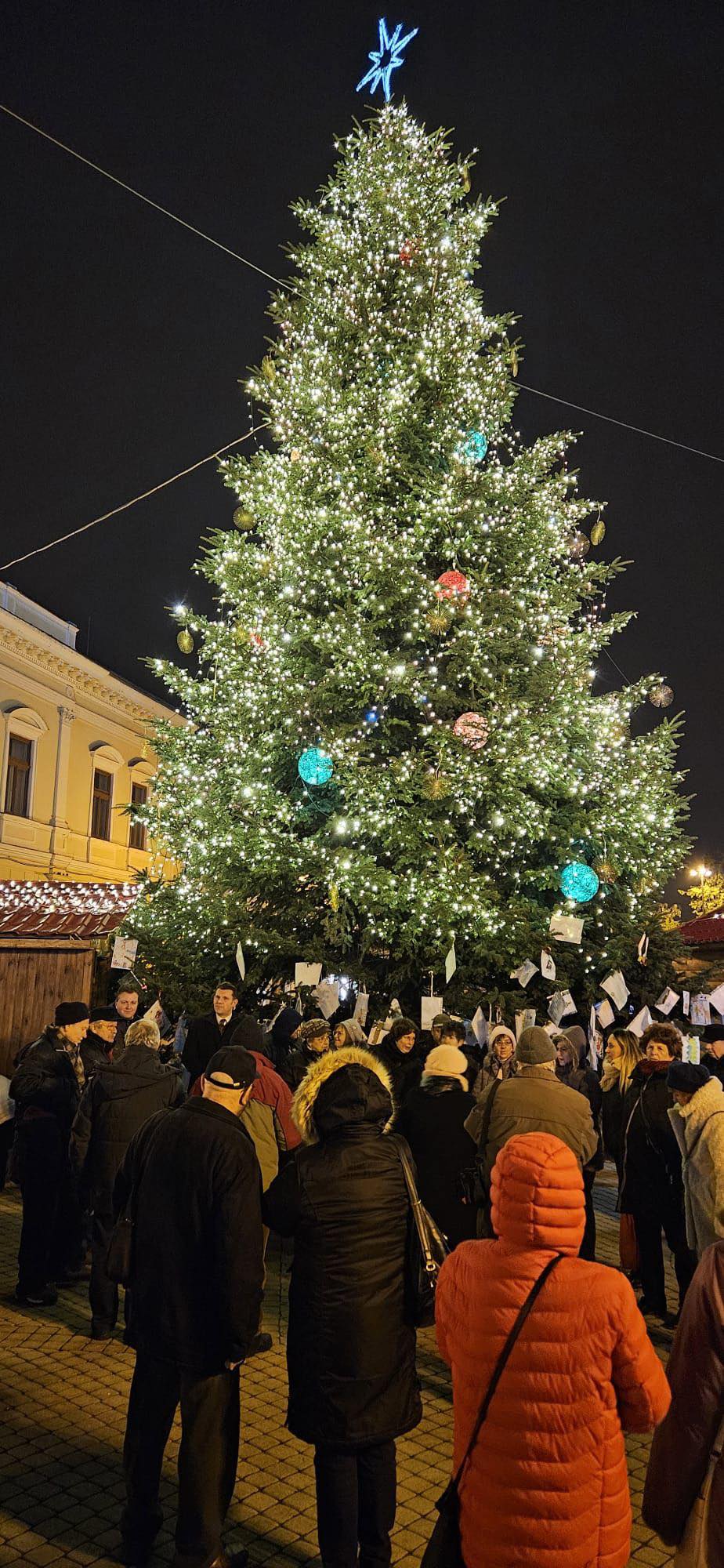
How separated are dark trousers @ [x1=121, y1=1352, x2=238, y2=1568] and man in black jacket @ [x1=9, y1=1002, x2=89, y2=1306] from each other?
3.31 m

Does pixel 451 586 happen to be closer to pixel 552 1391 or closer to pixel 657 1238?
pixel 657 1238

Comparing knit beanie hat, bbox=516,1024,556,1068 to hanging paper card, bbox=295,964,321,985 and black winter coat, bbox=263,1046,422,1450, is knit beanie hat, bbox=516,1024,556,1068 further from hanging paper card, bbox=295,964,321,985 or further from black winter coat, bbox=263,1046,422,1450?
hanging paper card, bbox=295,964,321,985

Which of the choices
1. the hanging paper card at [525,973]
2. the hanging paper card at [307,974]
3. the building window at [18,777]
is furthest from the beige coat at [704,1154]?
the building window at [18,777]

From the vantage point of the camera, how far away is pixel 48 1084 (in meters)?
7.39

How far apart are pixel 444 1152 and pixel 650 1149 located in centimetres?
176

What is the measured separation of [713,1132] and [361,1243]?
261 centimetres

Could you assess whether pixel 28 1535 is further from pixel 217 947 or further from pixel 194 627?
pixel 194 627

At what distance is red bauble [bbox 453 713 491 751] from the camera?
1286cm

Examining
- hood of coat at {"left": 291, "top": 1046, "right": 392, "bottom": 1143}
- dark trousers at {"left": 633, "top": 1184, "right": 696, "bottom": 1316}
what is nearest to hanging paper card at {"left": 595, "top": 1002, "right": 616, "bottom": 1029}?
dark trousers at {"left": 633, "top": 1184, "right": 696, "bottom": 1316}

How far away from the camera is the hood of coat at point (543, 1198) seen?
8.70ft

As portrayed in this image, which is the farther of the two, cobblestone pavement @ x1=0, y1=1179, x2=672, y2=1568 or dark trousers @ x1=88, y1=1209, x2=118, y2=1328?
dark trousers @ x1=88, y1=1209, x2=118, y2=1328

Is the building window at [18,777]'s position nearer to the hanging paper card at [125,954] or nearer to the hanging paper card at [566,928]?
the hanging paper card at [125,954]

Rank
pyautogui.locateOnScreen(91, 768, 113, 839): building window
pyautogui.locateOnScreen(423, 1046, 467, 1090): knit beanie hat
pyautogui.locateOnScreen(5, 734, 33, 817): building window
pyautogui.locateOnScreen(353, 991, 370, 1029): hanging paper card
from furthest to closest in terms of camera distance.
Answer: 1. pyautogui.locateOnScreen(91, 768, 113, 839): building window
2. pyautogui.locateOnScreen(5, 734, 33, 817): building window
3. pyautogui.locateOnScreen(353, 991, 370, 1029): hanging paper card
4. pyautogui.locateOnScreen(423, 1046, 467, 1090): knit beanie hat

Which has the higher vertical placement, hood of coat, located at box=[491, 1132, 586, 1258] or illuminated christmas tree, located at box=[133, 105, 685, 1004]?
illuminated christmas tree, located at box=[133, 105, 685, 1004]
